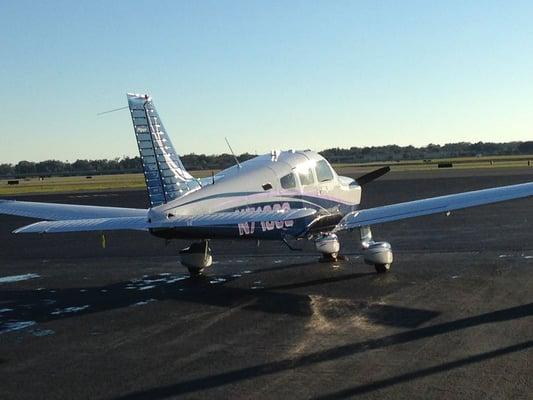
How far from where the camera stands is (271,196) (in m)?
14.0

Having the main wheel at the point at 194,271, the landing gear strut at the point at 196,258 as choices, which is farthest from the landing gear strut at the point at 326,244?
the main wheel at the point at 194,271

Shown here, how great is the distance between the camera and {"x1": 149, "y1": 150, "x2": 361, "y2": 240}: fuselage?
12859 mm

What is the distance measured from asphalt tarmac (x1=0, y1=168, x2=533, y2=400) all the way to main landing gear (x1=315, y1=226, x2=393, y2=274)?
28 centimetres

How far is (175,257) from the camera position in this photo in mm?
18938

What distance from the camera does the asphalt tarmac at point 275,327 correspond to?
7215 mm

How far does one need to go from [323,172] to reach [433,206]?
262cm

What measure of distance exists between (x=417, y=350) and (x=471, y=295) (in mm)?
3758

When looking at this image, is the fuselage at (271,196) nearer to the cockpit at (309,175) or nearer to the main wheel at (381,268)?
the cockpit at (309,175)

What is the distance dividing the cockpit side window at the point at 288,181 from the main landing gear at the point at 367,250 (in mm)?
1592

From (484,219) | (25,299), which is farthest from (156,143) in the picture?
(484,219)

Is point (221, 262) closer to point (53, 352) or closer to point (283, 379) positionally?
point (53, 352)

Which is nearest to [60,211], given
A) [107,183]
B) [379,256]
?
[379,256]

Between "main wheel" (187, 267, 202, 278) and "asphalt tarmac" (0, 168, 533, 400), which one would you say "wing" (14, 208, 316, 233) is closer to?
"asphalt tarmac" (0, 168, 533, 400)

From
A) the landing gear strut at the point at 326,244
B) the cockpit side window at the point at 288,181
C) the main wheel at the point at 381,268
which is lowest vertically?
the main wheel at the point at 381,268
